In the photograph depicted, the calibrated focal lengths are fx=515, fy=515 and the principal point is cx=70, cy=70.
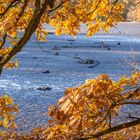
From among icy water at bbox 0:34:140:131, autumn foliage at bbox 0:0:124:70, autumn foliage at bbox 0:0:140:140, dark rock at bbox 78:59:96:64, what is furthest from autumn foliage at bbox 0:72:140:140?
dark rock at bbox 78:59:96:64

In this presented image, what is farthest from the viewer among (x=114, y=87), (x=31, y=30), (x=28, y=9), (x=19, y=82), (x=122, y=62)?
(x=122, y=62)

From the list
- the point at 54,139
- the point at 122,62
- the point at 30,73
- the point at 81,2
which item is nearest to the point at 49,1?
the point at 54,139

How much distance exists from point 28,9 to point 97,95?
1.20 meters

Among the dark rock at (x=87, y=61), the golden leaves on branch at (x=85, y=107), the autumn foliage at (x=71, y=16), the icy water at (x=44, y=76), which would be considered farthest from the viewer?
the dark rock at (x=87, y=61)

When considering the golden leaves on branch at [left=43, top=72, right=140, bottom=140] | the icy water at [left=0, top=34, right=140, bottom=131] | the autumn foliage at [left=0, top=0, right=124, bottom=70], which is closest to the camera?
the golden leaves on branch at [left=43, top=72, right=140, bottom=140]

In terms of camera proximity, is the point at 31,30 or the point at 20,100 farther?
the point at 20,100

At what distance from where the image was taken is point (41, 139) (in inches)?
139

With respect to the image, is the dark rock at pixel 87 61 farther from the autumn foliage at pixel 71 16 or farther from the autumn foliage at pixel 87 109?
the autumn foliage at pixel 87 109

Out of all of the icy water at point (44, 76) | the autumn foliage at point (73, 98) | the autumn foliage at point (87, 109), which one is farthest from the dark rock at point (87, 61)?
the autumn foliage at point (87, 109)

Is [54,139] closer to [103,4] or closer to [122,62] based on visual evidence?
[103,4]

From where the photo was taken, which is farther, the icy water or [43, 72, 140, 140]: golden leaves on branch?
the icy water

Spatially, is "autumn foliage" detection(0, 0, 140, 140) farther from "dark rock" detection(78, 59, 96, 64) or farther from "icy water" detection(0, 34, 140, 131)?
"dark rock" detection(78, 59, 96, 64)

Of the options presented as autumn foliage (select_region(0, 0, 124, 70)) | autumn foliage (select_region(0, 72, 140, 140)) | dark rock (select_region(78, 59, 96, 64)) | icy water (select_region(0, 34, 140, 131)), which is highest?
autumn foliage (select_region(0, 0, 124, 70))

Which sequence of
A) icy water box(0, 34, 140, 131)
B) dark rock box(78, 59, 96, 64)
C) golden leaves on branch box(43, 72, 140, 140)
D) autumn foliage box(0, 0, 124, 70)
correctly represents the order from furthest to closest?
dark rock box(78, 59, 96, 64) → icy water box(0, 34, 140, 131) → autumn foliage box(0, 0, 124, 70) → golden leaves on branch box(43, 72, 140, 140)
